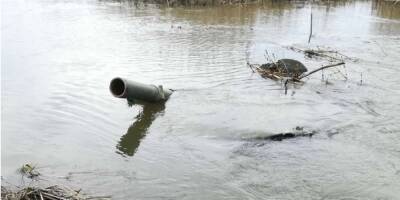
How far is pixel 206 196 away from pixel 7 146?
11.3ft

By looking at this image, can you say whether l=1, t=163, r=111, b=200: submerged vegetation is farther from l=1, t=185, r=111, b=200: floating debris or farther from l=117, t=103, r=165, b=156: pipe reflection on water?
l=117, t=103, r=165, b=156: pipe reflection on water

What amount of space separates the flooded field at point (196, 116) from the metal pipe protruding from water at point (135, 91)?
0.24 meters

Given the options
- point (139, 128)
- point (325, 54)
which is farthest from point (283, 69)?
point (139, 128)

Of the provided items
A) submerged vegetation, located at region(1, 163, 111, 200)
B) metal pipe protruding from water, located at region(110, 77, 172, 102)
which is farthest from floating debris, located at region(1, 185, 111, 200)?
metal pipe protruding from water, located at region(110, 77, 172, 102)

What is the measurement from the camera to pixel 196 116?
30.6ft

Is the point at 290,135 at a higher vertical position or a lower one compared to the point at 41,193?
lower

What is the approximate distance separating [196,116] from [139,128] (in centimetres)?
119

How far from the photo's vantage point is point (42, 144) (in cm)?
781

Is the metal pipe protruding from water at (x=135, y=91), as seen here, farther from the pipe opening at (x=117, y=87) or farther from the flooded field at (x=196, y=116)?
the flooded field at (x=196, y=116)

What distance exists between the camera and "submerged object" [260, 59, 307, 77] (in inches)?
483

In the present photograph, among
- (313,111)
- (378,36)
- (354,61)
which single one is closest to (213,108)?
(313,111)

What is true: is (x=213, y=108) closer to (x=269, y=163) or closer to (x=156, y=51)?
(x=269, y=163)

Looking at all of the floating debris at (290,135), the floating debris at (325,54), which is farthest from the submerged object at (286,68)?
the floating debris at (290,135)

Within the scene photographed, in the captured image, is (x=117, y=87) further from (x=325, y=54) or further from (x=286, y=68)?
(x=325, y=54)
